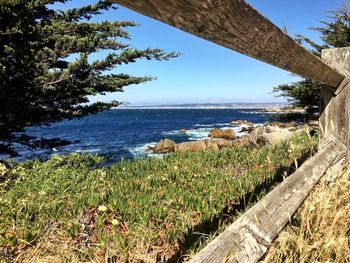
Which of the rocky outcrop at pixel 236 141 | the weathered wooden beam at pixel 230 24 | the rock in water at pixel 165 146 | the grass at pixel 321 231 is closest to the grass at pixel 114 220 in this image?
the grass at pixel 321 231

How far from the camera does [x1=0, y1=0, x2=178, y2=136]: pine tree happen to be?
846 cm

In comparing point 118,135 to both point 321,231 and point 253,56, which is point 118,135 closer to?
point 321,231

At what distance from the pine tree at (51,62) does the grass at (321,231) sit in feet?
25.4

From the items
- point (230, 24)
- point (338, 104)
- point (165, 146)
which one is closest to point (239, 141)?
point (165, 146)

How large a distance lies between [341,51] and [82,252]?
119 inches

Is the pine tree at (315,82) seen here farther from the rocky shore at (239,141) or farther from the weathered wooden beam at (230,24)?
the weathered wooden beam at (230,24)

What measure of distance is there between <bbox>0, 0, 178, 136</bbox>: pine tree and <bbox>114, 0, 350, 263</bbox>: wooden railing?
765 centimetres

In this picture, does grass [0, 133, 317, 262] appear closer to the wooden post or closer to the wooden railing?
the wooden post

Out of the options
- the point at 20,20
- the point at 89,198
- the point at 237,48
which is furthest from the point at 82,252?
the point at 20,20

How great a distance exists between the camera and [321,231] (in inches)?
89.7

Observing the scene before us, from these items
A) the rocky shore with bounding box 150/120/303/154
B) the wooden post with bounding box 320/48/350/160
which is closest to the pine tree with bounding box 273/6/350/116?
the rocky shore with bounding box 150/120/303/154

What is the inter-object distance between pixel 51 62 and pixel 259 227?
30.9 feet

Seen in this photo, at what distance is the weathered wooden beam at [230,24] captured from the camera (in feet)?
3.04

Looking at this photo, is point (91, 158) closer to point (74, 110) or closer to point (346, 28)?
point (74, 110)
